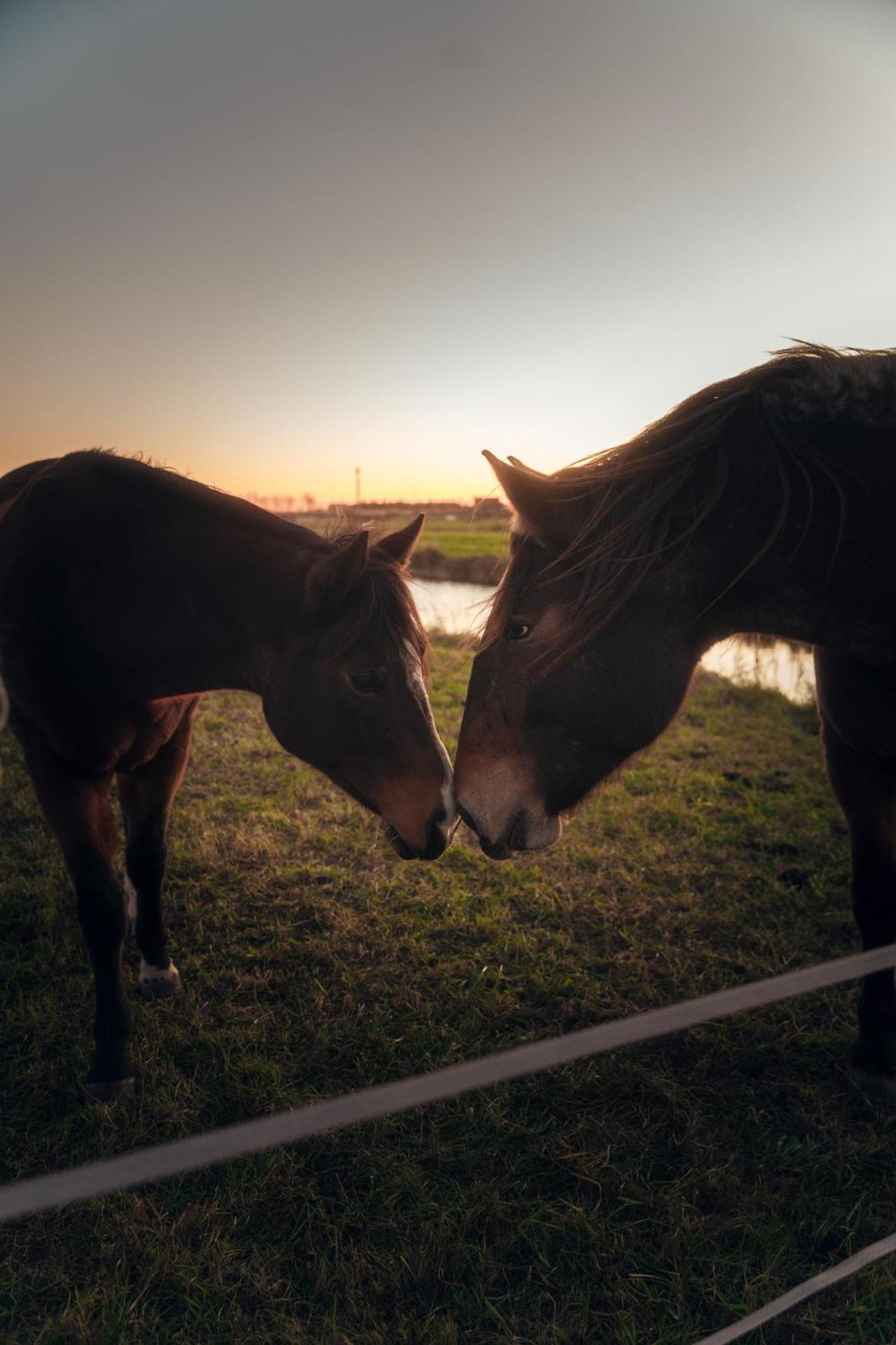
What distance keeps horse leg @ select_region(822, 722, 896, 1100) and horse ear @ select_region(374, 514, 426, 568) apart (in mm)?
1753

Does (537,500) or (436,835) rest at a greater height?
(537,500)

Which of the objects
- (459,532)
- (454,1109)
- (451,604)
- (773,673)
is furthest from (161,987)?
(459,532)

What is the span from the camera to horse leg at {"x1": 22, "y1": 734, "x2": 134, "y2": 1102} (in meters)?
2.71

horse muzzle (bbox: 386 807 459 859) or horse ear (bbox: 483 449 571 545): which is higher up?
horse ear (bbox: 483 449 571 545)

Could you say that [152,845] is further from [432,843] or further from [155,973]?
[432,843]

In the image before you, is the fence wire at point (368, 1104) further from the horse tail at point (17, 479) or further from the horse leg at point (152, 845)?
the horse tail at point (17, 479)

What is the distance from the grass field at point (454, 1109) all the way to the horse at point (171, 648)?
518 mm

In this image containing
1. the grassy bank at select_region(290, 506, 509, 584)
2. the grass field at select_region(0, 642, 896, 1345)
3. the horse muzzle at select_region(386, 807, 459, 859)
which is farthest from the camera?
the grassy bank at select_region(290, 506, 509, 584)

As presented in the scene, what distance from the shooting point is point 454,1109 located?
257 cm

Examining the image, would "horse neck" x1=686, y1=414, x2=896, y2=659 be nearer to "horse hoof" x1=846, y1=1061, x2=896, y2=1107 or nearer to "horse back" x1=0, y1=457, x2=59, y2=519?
"horse hoof" x1=846, y1=1061, x2=896, y2=1107

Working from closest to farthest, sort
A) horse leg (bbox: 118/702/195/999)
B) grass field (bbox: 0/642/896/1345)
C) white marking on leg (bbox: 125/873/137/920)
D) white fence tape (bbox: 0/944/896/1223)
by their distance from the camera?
white fence tape (bbox: 0/944/896/1223)
grass field (bbox: 0/642/896/1345)
horse leg (bbox: 118/702/195/999)
white marking on leg (bbox: 125/873/137/920)

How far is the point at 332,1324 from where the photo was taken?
1854mm

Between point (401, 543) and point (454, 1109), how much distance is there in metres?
2.10

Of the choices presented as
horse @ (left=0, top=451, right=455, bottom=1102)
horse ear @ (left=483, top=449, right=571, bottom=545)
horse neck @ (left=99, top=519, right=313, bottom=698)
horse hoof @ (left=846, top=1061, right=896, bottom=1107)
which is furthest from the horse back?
horse hoof @ (left=846, top=1061, right=896, bottom=1107)
